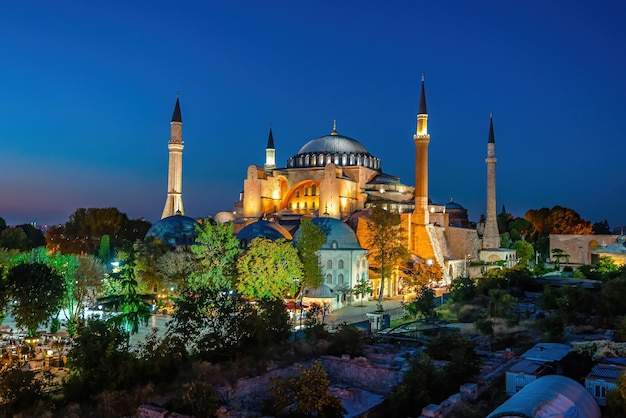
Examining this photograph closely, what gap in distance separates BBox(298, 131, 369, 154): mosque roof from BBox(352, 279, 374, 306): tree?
1635 cm

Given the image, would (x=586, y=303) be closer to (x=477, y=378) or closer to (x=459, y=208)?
(x=477, y=378)

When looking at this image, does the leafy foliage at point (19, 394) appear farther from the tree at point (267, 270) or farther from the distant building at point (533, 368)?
the tree at point (267, 270)

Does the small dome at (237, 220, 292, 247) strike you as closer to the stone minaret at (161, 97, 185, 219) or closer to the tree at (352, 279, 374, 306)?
the tree at (352, 279, 374, 306)

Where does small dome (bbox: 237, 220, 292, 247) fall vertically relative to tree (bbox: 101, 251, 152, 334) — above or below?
above

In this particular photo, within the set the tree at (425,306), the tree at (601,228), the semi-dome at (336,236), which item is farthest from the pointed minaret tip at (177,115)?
the tree at (601,228)

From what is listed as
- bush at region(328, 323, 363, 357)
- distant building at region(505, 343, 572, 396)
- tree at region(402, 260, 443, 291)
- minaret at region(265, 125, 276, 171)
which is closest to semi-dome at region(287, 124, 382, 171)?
minaret at region(265, 125, 276, 171)

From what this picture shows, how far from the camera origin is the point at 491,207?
38.3 meters

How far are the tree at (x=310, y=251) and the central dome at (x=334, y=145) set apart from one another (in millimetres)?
16143

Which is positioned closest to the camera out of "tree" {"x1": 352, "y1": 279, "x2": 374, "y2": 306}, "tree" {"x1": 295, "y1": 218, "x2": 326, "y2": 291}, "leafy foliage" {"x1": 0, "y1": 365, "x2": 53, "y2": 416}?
"leafy foliage" {"x1": 0, "y1": 365, "x2": 53, "y2": 416}

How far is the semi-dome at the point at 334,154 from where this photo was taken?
41969 millimetres

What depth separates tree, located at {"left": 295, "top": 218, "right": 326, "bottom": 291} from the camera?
81.7ft

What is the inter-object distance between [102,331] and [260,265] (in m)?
10.6

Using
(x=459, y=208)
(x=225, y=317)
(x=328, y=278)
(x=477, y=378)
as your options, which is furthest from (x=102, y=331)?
(x=459, y=208)

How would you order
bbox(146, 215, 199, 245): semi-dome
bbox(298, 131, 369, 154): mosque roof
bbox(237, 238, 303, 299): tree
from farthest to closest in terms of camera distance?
bbox(298, 131, 369, 154): mosque roof
bbox(146, 215, 199, 245): semi-dome
bbox(237, 238, 303, 299): tree
